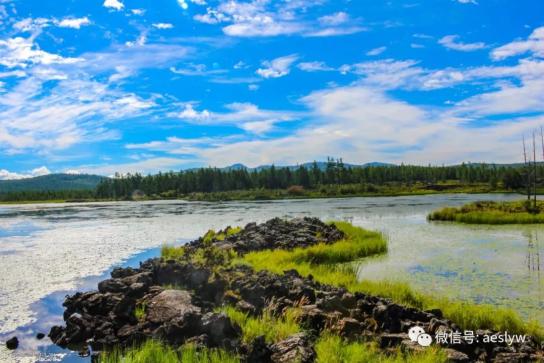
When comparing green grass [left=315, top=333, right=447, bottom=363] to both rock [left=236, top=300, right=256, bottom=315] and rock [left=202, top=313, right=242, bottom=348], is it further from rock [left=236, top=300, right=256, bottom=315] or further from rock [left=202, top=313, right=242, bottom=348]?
rock [left=236, top=300, right=256, bottom=315]

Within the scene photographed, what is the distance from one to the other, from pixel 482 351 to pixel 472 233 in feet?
94.6

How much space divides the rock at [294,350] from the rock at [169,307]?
353cm

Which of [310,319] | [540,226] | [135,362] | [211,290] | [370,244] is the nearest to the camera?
[135,362]

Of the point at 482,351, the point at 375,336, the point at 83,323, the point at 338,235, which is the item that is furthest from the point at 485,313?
the point at 338,235

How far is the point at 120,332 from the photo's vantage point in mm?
13867

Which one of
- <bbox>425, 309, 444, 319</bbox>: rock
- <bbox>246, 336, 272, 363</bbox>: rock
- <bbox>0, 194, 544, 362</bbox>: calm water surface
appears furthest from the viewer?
<bbox>0, 194, 544, 362</bbox>: calm water surface

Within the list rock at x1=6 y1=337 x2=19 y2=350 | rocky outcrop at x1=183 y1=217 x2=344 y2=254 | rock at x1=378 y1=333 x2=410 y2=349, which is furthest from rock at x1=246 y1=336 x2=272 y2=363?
rocky outcrop at x1=183 y1=217 x2=344 y2=254

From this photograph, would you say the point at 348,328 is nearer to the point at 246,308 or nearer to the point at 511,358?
the point at 246,308

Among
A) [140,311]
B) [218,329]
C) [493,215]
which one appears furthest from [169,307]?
[493,215]

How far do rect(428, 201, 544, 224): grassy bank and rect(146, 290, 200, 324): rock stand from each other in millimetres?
38443

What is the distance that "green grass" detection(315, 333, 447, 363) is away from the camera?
32.4 ft

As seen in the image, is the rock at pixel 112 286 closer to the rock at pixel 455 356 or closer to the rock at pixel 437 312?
the rock at pixel 437 312

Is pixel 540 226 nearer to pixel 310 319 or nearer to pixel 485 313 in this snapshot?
pixel 485 313

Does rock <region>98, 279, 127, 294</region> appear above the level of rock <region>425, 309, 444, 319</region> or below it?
above
